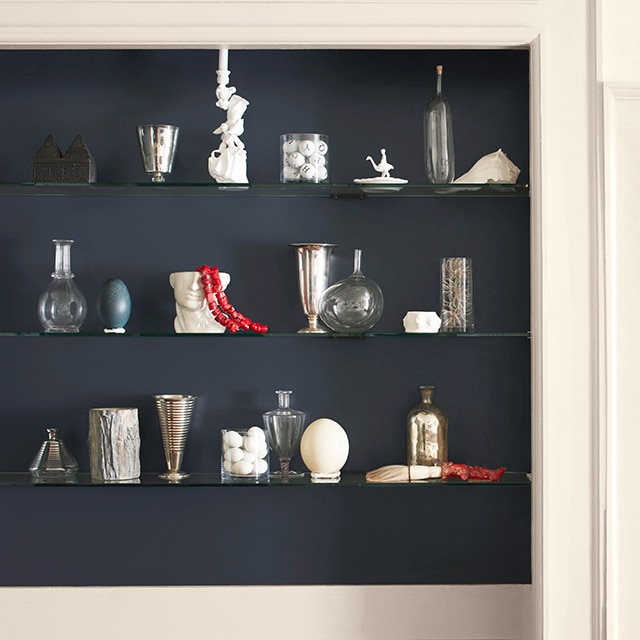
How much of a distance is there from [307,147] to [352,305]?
431mm

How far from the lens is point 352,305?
2.29 meters

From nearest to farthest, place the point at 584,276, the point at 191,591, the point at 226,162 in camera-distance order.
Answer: the point at 584,276 → the point at 226,162 → the point at 191,591

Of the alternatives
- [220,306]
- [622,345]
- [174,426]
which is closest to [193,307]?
[220,306]

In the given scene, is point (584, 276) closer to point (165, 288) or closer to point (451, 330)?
point (451, 330)

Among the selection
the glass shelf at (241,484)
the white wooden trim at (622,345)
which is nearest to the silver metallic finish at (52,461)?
the glass shelf at (241,484)

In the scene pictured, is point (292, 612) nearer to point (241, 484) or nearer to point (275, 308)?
point (241, 484)

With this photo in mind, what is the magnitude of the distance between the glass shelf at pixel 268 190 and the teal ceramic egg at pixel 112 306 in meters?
0.27

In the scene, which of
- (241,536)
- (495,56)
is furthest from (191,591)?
(495,56)

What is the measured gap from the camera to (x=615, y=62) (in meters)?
2.13

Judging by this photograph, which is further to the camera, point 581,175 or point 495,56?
point 495,56

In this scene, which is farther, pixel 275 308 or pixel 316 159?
pixel 275 308

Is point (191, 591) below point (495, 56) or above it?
below

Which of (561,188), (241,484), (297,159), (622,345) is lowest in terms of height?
(241,484)

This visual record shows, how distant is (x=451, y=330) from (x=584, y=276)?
0.38 metres
